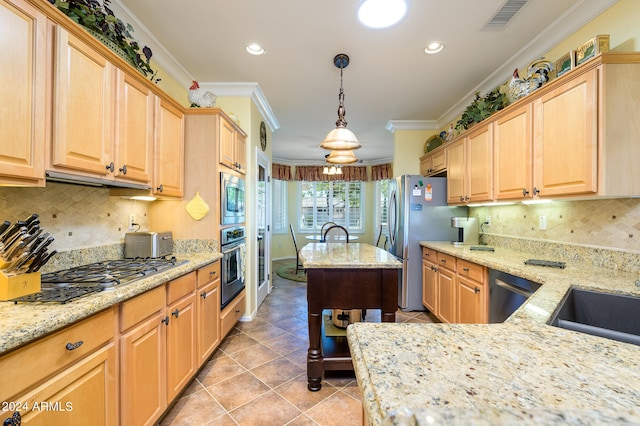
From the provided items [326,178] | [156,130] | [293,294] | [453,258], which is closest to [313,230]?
[326,178]

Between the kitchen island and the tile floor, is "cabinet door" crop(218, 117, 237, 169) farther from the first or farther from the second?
the tile floor

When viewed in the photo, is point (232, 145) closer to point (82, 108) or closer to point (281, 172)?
point (82, 108)

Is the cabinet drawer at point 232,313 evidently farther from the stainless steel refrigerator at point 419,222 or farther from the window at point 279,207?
the window at point 279,207

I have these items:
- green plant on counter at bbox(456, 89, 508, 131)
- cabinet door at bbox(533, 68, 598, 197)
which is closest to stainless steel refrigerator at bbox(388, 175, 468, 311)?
green plant on counter at bbox(456, 89, 508, 131)

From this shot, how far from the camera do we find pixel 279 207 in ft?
23.8

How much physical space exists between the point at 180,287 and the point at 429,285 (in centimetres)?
271

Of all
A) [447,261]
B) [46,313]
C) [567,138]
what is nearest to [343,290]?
[447,261]

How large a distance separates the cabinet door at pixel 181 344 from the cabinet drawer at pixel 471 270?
226 centimetres

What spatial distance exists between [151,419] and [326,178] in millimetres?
6313

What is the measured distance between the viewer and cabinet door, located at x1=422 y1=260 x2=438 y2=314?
10.5 ft

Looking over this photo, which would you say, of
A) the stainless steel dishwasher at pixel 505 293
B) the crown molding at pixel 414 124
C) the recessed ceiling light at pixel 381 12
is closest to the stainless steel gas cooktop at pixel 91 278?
the recessed ceiling light at pixel 381 12

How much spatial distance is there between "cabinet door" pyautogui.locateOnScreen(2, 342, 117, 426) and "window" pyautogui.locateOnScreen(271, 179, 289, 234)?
5909mm

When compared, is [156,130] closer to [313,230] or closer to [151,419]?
[151,419]

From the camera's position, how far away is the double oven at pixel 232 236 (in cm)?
255
